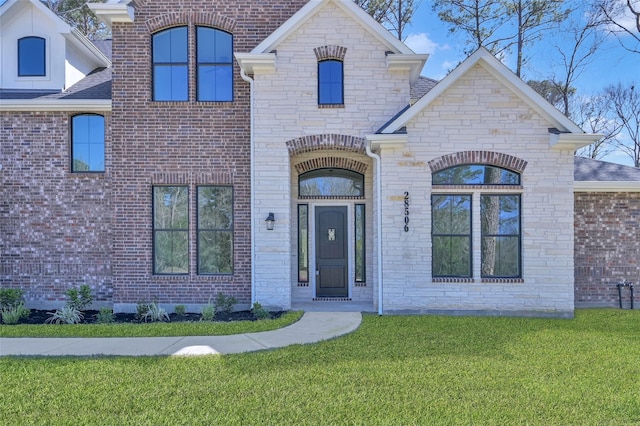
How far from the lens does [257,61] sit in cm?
859

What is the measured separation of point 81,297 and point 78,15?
14.2m

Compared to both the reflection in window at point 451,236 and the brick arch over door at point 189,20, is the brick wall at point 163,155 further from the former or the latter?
the reflection in window at point 451,236

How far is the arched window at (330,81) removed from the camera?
9.01 metres

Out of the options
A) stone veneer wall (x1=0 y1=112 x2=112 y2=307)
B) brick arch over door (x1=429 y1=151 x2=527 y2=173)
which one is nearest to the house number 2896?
brick arch over door (x1=429 y1=151 x2=527 y2=173)

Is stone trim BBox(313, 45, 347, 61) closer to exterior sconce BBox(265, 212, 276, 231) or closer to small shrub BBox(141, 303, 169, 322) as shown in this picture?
exterior sconce BBox(265, 212, 276, 231)

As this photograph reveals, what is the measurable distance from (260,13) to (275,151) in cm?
338

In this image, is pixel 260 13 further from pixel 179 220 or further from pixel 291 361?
pixel 291 361

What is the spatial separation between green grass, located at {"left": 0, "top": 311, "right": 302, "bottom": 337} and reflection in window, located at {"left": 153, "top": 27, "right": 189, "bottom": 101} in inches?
201

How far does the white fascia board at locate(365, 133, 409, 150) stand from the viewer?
8180 millimetres

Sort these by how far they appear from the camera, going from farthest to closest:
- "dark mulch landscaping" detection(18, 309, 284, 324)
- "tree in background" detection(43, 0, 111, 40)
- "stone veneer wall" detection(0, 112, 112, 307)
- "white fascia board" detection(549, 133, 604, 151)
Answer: "tree in background" detection(43, 0, 111, 40) < "stone veneer wall" detection(0, 112, 112, 307) < "dark mulch landscaping" detection(18, 309, 284, 324) < "white fascia board" detection(549, 133, 604, 151)

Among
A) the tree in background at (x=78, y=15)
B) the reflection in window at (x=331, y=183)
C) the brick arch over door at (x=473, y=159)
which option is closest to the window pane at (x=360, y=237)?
the reflection in window at (x=331, y=183)

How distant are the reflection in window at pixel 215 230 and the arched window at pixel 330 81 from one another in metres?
3.05

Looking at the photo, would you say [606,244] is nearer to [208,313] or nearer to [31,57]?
[208,313]

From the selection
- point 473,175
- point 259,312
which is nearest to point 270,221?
point 259,312
